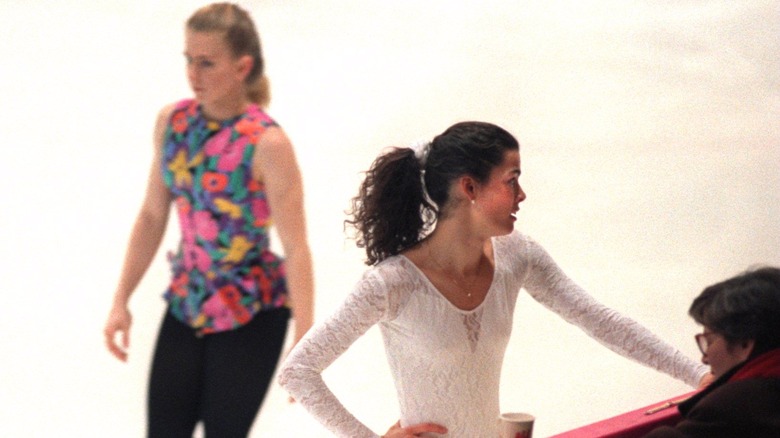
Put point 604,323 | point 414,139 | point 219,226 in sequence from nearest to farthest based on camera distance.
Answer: point 219,226
point 604,323
point 414,139

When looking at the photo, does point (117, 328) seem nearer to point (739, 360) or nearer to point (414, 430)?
point (414, 430)

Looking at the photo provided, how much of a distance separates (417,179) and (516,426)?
61cm

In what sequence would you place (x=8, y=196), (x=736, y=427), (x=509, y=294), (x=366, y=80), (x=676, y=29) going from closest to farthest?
(x=736, y=427)
(x=509, y=294)
(x=8, y=196)
(x=366, y=80)
(x=676, y=29)

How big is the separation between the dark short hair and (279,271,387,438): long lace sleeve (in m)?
0.74

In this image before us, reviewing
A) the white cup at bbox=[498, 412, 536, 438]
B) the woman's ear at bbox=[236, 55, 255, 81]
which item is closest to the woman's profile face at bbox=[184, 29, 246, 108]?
the woman's ear at bbox=[236, 55, 255, 81]

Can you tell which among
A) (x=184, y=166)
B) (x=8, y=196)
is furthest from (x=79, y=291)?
(x=184, y=166)

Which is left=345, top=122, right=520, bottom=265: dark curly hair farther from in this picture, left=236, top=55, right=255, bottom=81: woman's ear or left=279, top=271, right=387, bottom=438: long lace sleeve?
left=236, top=55, right=255, bottom=81: woman's ear

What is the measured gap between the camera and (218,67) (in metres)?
2.98

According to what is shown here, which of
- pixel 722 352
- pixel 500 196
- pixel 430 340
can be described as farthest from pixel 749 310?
pixel 430 340

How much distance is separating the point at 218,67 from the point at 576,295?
3.46ft

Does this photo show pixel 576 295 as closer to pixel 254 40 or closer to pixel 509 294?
pixel 509 294

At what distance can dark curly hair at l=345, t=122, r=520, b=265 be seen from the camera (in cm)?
Answer: 279

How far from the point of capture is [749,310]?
2617mm

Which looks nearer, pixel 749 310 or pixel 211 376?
pixel 749 310
